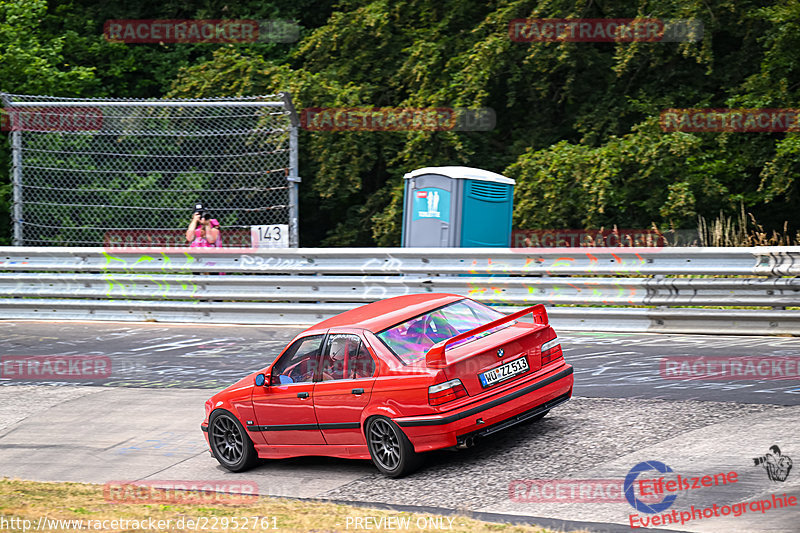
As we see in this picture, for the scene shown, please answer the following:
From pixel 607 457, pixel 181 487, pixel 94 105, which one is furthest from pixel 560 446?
pixel 94 105

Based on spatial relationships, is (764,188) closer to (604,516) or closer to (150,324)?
(150,324)

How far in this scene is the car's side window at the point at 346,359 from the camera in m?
7.83

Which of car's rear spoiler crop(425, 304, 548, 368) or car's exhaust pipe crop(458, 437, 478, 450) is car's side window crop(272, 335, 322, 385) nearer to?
car's rear spoiler crop(425, 304, 548, 368)

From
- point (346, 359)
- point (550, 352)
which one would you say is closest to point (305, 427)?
point (346, 359)

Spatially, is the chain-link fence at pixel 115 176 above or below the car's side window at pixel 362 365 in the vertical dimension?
above

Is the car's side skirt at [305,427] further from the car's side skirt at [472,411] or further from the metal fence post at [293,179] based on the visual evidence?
the metal fence post at [293,179]

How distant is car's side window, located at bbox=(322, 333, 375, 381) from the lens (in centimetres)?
783

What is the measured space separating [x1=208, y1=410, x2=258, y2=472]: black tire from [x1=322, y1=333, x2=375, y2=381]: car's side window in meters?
1.04

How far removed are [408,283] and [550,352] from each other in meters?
5.55

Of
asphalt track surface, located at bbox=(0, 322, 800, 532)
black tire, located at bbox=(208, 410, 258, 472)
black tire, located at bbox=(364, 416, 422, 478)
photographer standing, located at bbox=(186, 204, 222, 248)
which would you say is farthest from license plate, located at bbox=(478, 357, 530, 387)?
photographer standing, located at bbox=(186, 204, 222, 248)

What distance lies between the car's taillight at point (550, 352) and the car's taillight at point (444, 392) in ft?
3.14

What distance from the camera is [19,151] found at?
16.3 metres

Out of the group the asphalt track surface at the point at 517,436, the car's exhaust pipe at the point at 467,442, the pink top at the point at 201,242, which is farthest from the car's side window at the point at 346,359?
the pink top at the point at 201,242

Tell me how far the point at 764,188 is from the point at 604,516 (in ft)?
46.4
